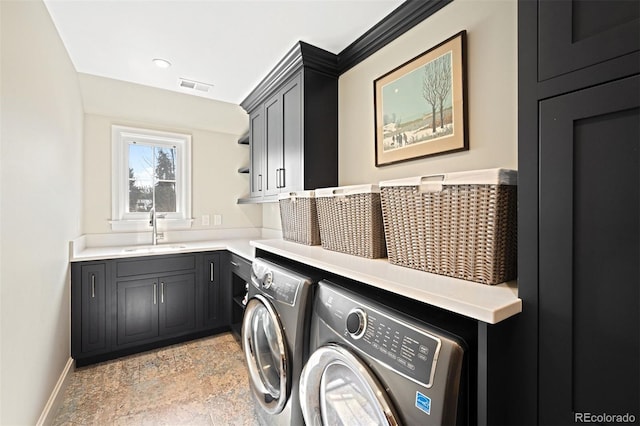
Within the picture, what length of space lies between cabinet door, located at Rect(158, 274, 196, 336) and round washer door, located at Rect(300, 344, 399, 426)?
1.86 metres

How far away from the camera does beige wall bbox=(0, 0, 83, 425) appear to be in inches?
46.4

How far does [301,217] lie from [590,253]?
139 centimetres

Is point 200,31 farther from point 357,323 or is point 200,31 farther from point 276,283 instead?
point 357,323

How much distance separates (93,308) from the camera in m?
2.31

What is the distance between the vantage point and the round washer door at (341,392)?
84 cm

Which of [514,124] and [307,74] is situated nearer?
[514,124]

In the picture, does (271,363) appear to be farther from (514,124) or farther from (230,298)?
(514,124)

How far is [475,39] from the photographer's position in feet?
4.23

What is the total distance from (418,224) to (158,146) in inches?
120

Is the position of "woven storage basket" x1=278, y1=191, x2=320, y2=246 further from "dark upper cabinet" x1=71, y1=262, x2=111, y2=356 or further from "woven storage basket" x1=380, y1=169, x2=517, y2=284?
"dark upper cabinet" x1=71, y1=262, x2=111, y2=356

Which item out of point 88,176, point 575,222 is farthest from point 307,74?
point 88,176

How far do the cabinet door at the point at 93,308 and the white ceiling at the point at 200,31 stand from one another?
1.61 meters

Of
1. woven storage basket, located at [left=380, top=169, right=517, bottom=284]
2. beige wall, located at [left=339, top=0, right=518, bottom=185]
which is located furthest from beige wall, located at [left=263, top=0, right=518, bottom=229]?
woven storage basket, located at [left=380, top=169, right=517, bottom=284]

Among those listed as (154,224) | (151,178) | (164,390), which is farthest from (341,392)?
(151,178)
